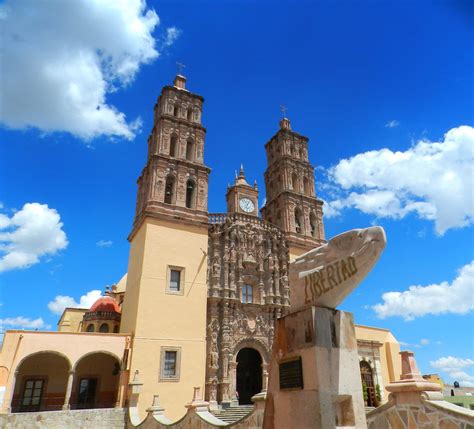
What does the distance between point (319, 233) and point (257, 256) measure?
595cm

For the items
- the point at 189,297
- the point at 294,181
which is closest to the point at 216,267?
the point at 189,297

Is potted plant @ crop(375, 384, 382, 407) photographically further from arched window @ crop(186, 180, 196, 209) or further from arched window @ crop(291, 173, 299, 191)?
arched window @ crop(186, 180, 196, 209)

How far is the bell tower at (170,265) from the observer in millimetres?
16312

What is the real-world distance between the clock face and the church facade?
0.08 meters

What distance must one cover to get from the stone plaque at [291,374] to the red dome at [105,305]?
20.8 m

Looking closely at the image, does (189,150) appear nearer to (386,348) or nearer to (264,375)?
(264,375)

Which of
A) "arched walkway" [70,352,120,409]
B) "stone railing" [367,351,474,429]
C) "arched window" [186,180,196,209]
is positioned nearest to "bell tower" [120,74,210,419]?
"arched window" [186,180,196,209]

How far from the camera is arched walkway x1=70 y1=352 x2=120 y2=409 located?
17.3 m

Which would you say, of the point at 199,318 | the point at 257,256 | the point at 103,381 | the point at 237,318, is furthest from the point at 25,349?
the point at 257,256

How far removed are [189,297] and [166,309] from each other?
51.6 inches

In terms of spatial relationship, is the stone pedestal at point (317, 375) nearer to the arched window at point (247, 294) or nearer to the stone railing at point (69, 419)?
the stone railing at point (69, 419)

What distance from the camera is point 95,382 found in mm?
18031

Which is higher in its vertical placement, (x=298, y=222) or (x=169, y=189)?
(x=169, y=189)

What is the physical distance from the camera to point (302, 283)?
4.74 m
